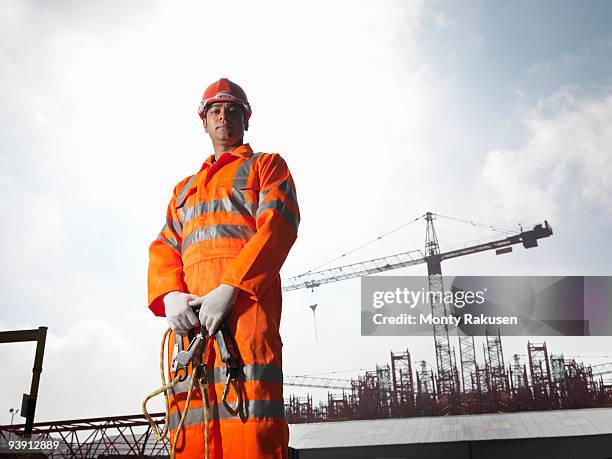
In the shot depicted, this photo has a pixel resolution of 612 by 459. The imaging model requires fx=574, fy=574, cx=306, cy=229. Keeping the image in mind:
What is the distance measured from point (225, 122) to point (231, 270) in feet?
2.82

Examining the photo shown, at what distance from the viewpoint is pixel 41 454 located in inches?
344

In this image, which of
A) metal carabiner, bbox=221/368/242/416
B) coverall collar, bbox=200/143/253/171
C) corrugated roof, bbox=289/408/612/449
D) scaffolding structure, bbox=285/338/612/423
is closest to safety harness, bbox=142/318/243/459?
metal carabiner, bbox=221/368/242/416

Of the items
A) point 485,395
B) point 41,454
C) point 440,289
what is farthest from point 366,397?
point 41,454

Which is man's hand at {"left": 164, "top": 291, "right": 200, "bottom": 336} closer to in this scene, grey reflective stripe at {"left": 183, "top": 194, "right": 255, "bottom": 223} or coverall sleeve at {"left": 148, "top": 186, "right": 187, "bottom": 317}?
coverall sleeve at {"left": 148, "top": 186, "right": 187, "bottom": 317}

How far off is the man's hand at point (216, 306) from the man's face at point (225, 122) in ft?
2.87

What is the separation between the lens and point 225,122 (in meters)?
2.76

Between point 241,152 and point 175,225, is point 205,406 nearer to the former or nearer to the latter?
point 175,225

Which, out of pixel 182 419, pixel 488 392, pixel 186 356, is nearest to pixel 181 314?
pixel 186 356

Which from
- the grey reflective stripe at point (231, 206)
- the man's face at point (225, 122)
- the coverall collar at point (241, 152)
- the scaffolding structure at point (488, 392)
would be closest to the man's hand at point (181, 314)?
the grey reflective stripe at point (231, 206)

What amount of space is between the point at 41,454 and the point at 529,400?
47.5m

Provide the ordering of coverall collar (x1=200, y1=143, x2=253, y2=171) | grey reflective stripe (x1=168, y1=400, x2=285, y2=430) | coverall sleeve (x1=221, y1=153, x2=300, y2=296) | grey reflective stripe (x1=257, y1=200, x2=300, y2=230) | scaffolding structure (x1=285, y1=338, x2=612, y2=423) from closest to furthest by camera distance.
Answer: grey reflective stripe (x1=168, y1=400, x2=285, y2=430) < coverall sleeve (x1=221, y1=153, x2=300, y2=296) < grey reflective stripe (x1=257, y1=200, x2=300, y2=230) < coverall collar (x1=200, y1=143, x2=253, y2=171) < scaffolding structure (x1=285, y1=338, x2=612, y2=423)

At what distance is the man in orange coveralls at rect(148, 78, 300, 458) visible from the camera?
2.13 metres

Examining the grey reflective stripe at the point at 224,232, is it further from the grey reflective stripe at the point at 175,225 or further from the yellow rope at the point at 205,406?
the yellow rope at the point at 205,406

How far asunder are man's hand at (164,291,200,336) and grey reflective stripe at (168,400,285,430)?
311 millimetres
